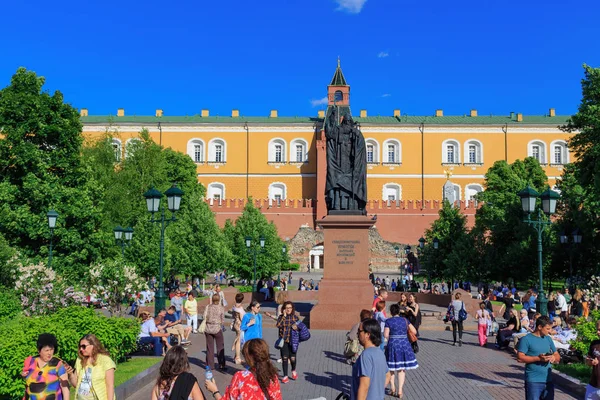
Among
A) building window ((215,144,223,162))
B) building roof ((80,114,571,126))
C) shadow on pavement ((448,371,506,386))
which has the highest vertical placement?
building roof ((80,114,571,126))

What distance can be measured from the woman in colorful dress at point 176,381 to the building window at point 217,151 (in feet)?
188

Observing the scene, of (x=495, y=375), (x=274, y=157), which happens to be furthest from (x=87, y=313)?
(x=274, y=157)

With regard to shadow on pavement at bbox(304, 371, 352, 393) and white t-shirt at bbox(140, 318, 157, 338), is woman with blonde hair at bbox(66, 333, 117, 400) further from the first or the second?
white t-shirt at bbox(140, 318, 157, 338)

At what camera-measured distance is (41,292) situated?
13.3m

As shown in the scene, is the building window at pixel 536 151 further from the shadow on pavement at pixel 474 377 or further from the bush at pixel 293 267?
the shadow on pavement at pixel 474 377

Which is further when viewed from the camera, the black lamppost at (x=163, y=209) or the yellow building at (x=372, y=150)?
the yellow building at (x=372, y=150)

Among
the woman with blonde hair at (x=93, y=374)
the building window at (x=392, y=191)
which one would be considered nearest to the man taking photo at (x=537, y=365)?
the woman with blonde hair at (x=93, y=374)

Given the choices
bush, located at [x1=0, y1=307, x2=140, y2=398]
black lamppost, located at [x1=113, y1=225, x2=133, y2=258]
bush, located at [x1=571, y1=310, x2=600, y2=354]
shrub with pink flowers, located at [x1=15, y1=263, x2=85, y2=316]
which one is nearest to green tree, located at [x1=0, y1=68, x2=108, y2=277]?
black lamppost, located at [x1=113, y1=225, x2=133, y2=258]

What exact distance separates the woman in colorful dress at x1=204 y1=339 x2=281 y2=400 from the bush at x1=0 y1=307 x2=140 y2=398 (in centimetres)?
360

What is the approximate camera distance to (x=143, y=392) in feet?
26.0

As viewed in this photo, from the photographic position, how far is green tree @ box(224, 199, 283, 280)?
103ft

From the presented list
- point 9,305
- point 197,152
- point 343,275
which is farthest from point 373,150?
point 9,305

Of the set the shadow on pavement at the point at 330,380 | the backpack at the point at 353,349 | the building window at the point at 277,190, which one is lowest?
the shadow on pavement at the point at 330,380

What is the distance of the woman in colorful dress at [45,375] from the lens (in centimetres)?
521
